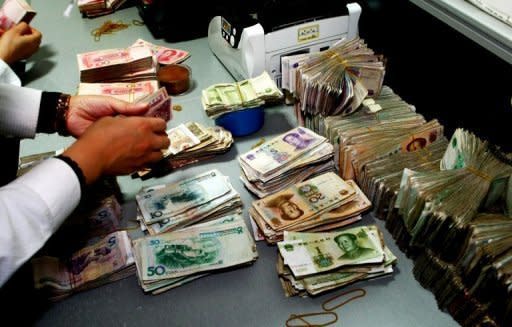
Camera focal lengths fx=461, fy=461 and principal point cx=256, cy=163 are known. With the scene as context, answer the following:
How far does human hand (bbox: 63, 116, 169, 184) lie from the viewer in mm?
1148

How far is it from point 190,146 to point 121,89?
18.3 inches

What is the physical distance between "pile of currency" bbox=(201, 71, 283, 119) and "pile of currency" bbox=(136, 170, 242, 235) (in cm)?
26

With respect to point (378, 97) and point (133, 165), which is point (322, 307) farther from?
point (378, 97)

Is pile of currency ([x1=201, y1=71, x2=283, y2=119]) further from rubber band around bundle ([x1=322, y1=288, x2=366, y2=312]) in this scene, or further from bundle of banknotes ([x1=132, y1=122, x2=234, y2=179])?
rubber band around bundle ([x1=322, y1=288, x2=366, y2=312])

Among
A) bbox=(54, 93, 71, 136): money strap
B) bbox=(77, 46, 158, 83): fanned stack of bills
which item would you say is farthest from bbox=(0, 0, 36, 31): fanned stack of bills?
bbox=(54, 93, 71, 136): money strap

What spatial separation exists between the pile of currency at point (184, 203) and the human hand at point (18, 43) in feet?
3.14

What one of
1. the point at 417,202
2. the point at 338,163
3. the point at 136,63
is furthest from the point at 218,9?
the point at 417,202

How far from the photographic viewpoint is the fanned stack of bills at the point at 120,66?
1877 mm

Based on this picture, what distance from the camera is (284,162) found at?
1.47 metres

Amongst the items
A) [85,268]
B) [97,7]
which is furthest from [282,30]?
[97,7]

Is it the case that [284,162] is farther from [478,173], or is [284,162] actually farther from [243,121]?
[478,173]

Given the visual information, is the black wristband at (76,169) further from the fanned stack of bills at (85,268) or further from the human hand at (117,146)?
the fanned stack of bills at (85,268)

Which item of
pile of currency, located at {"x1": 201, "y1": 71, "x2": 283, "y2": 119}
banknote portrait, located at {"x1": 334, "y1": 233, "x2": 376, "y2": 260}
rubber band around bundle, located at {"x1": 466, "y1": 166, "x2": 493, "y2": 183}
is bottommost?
banknote portrait, located at {"x1": 334, "y1": 233, "x2": 376, "y2": 260}

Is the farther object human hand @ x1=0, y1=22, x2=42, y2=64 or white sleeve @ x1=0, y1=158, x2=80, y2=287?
human hand @ x1=0, y1=22, x2=42, y2=64
